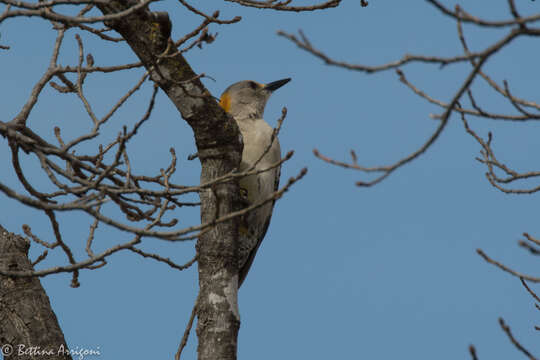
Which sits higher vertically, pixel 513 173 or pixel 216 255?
pixel 513 173

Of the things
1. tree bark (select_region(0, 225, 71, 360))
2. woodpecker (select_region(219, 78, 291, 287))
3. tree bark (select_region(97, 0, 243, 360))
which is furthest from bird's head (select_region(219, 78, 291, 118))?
tree bark (select_region(0, 225, 71, 360))

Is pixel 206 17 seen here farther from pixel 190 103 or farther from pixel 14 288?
pixel 14 288

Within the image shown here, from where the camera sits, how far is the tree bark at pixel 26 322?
519 cm

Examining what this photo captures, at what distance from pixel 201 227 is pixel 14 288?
2.67 meters

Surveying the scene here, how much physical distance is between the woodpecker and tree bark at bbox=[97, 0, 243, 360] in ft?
3.46

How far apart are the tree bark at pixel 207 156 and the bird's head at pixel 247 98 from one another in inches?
83.6

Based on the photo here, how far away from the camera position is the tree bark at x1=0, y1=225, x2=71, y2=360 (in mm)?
5191

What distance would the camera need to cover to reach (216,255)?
493cm

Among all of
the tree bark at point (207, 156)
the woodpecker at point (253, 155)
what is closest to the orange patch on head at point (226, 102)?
the woodpecker at point (253, 155)

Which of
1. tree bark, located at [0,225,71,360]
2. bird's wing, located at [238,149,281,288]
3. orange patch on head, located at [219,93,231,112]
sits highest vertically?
orange patch on head, located at [219,93,231,112]

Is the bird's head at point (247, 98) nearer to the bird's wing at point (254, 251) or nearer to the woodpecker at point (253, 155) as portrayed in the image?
the woodpecker at point (253, 155)

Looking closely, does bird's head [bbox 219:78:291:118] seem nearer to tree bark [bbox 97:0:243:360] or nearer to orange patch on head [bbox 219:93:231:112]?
orange patch on head [bbox 219:93:231:112]

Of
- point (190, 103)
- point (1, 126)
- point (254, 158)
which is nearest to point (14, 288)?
point (1, 126)

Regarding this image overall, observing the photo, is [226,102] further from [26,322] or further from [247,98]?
[26,322]
